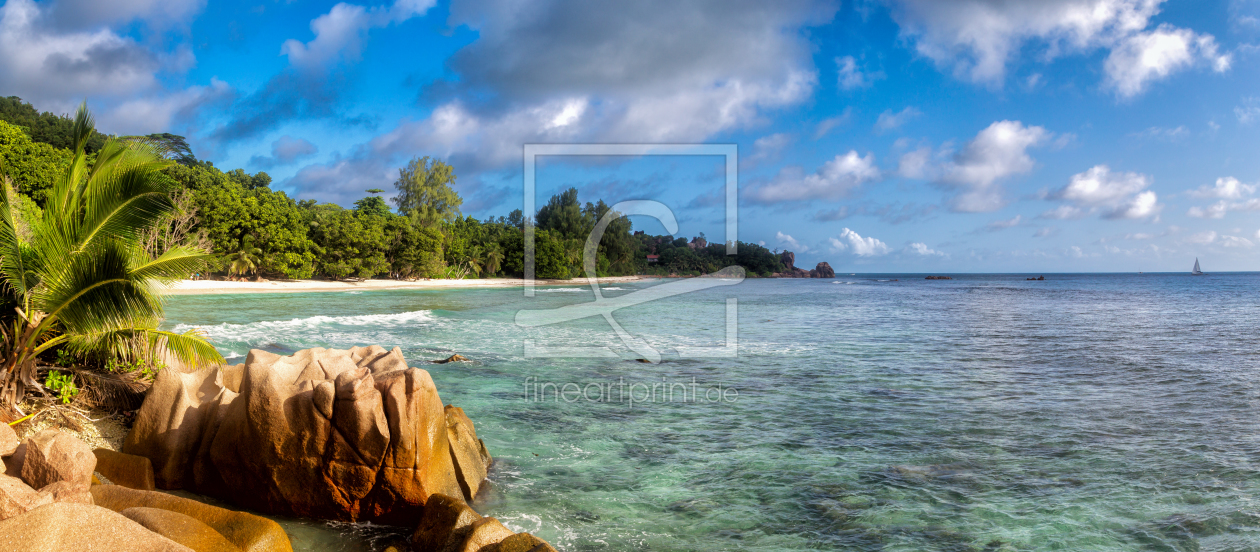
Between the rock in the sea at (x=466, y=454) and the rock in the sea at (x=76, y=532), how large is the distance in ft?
9.24

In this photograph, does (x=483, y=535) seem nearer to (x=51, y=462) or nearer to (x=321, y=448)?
(x=321, y=448)

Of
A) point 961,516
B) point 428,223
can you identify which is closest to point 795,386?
point 961,516

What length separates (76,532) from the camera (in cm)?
351

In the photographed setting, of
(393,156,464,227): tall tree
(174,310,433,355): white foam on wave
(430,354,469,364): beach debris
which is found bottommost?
(430,354,469,364): beach debris

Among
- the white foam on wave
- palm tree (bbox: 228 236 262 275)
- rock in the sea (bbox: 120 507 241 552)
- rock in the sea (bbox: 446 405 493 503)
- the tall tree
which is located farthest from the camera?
the tall tree

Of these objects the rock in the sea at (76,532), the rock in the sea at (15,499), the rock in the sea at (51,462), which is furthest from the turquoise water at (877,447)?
the rock in the sea at (15,499)

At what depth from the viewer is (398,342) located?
2000cm

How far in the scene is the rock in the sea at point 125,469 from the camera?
577 centimetres

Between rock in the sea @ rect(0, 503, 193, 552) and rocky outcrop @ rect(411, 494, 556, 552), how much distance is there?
1775mm

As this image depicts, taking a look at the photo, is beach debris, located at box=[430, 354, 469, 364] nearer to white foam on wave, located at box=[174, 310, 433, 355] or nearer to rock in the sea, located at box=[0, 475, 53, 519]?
white foam on wave, located at box=[174, 310, 433, 355]

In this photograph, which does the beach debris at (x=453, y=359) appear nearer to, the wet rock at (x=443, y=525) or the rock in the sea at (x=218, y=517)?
the wet rock at (x=443, y=525)

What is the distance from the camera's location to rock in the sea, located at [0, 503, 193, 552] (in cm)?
335

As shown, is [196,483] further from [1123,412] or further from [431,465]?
[1123,412]

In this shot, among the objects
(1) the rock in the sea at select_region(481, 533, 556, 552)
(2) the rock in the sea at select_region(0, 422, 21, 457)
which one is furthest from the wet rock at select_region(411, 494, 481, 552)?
(2) the rock in the sea at select_region(0, 422, 21, 457)
